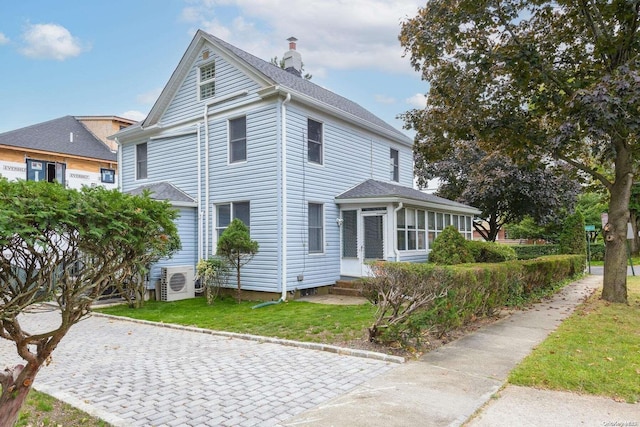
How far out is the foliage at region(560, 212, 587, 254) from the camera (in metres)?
20.8

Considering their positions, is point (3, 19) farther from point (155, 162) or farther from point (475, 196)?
point (475, 196)

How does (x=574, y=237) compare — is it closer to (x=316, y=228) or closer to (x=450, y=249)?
Answer: (x=450, y=249)

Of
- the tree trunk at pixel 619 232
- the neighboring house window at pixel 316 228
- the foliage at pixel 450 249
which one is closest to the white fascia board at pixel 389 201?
the neighboring house window at pixel 316 228

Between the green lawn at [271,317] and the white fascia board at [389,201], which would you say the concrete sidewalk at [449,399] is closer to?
the green lawn at [271,317]

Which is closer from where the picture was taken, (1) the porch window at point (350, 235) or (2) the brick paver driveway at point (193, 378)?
(2) the brick paver driveway at point (193, 378)

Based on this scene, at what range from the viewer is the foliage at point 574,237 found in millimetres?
20766

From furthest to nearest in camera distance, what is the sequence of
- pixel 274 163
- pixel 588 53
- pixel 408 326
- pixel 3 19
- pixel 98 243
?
pixel 3 19 → pixel 274 163 → pixel 588 53 → pixel 408 326 → pixel 98 243

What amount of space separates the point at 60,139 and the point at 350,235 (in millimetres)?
20369

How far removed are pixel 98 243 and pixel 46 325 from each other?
734 centimetres

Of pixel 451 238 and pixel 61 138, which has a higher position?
pixel 61 138

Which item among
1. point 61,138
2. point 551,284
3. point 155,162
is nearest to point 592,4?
point 551,284

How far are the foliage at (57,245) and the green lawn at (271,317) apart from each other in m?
4.15

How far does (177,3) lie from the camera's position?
1309cm

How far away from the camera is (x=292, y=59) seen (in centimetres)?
1705
